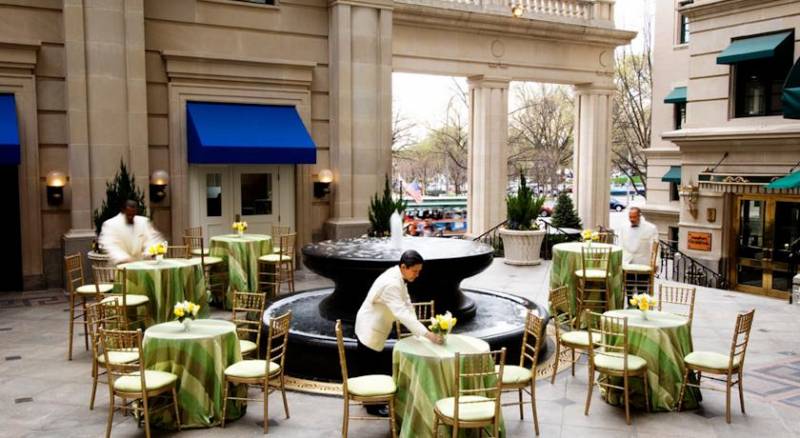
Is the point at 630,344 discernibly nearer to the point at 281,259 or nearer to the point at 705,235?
the point at 281,259

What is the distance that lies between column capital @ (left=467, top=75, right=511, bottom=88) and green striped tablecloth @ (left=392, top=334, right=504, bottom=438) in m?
16.4

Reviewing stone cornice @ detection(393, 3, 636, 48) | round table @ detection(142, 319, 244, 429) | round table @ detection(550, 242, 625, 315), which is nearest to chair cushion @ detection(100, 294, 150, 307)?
round table @ detection(142, 319, 244, 429)

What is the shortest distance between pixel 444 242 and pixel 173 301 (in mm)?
4207

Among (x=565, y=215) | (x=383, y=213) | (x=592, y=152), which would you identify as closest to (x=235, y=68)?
(x=383, y=213)

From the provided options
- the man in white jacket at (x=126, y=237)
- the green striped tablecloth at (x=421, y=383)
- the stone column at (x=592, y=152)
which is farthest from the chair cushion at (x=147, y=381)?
the stone column at (x=592, y=152)

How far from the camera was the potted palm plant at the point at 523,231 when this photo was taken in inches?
685

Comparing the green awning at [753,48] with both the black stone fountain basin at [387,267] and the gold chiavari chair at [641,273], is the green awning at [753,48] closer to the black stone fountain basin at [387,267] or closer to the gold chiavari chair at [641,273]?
the gold chiavari chair at [641,273]

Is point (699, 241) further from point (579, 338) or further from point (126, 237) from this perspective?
point (126, 237)

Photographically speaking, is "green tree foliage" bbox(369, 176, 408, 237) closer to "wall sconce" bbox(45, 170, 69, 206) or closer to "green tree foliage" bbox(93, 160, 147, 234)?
"green tree foliage" bbox(93, 160, 147, 234)

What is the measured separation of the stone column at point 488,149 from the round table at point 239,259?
10740mm

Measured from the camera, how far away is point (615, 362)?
734 cm

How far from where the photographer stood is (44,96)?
13.8 m

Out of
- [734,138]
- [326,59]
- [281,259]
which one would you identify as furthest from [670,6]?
[281,259]

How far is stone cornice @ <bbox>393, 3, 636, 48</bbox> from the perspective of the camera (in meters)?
20.0
